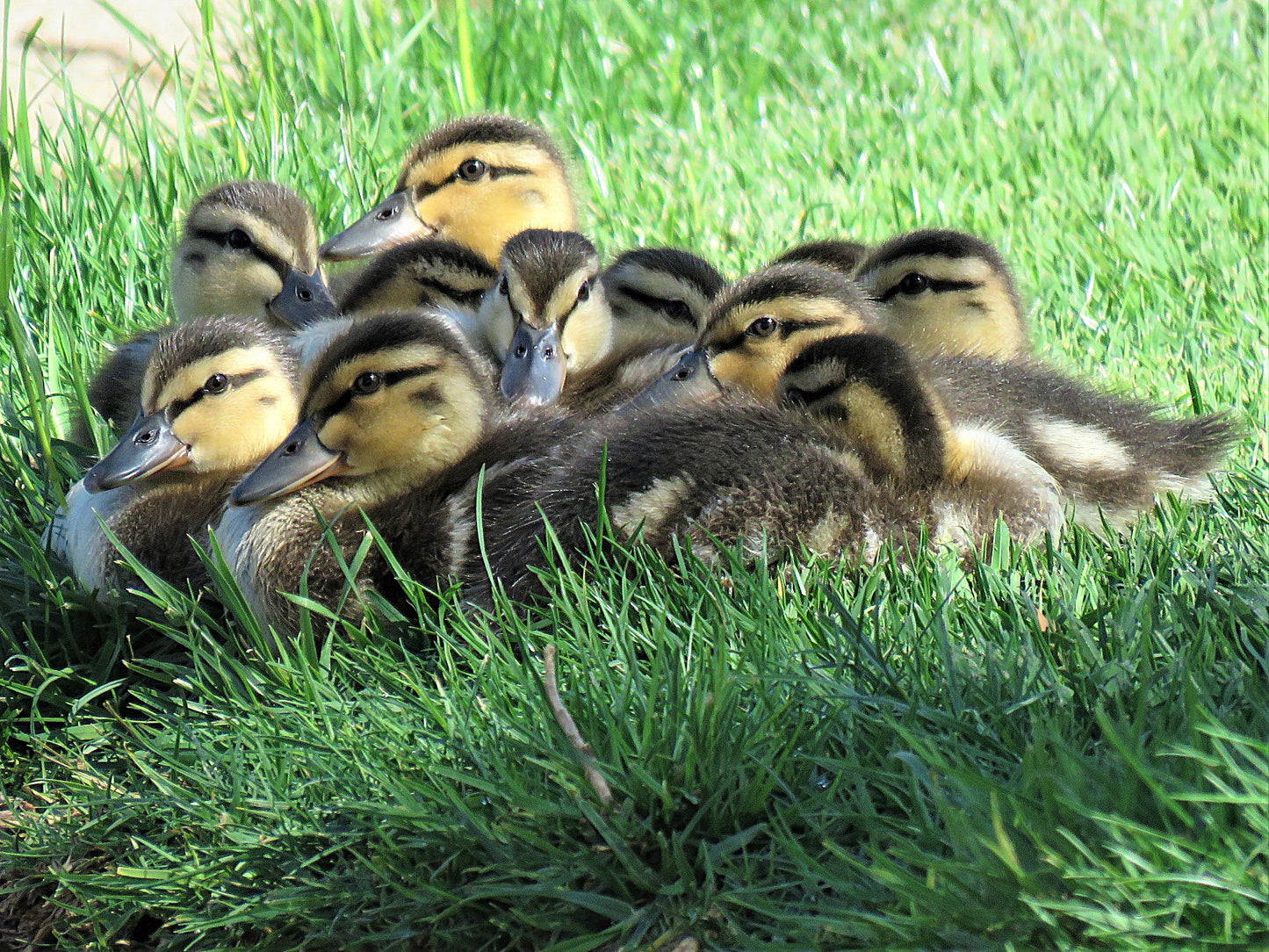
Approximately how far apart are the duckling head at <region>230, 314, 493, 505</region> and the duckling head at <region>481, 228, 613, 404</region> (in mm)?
385

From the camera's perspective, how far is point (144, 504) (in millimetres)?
3176

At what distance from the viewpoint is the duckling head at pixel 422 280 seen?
150 inches

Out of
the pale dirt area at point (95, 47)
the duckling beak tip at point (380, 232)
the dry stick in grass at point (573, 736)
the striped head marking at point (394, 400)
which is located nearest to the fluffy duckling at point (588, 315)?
the striped head marking at point (394, 400)

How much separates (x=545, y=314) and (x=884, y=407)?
3.62 ft

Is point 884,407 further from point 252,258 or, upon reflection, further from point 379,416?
point 252,258

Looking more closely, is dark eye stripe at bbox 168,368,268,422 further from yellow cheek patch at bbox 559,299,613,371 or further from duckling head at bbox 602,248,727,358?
duckling head at bbox 602,248,727,358

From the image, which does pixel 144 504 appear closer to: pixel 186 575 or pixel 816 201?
pixel 186 575

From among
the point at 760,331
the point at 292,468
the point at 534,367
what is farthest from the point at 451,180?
the point at 292,468

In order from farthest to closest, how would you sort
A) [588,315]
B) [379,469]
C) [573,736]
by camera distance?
1. [588,315]
2. [379,469]
3. [573,736]

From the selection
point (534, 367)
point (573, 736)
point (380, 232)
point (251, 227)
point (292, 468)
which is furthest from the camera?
point (380, 232)

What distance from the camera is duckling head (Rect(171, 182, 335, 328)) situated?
3.93 m

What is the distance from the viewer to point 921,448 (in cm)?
277

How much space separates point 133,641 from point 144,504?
31cm

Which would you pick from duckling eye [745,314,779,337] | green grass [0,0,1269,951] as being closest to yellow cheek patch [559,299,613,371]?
duckling eye [745,314,779,337]
